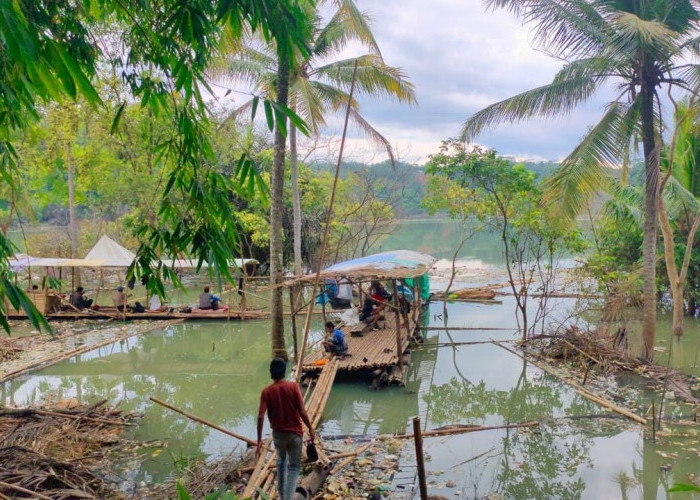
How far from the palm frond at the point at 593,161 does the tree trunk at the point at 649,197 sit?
0.23m

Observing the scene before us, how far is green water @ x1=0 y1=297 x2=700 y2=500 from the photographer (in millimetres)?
6355

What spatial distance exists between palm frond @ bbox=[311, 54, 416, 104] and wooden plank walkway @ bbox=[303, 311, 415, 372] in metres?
5.74

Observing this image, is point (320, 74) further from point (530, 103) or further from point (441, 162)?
point (530, 103)

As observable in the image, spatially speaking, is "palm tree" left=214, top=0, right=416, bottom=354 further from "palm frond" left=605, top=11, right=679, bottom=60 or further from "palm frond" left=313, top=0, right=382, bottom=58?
"palm frond" left=605, top=11, right=679, bottom=60

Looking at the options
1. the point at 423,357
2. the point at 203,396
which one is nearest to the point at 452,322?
the point at 423,357

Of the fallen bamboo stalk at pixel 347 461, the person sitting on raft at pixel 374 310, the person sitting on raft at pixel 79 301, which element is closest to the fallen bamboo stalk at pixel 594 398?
the person sitting on raft at pixel 374 310

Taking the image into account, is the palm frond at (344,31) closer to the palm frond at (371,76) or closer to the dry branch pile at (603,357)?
the palm frond at (371,76)

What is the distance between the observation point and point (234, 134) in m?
18.4

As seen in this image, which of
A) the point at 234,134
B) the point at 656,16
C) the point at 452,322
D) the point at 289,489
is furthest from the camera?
the point at 234,134

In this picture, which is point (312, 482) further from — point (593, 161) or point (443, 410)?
point (593, 161)

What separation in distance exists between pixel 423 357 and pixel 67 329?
9500 millimetres

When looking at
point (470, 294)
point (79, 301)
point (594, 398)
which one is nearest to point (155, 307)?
point (79, 301)

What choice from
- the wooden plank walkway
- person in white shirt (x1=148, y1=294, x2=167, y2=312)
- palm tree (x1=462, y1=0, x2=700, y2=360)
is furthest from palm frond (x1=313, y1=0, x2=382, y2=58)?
person in white shirt (x1=148, y1=294, x2=167, y2=312)

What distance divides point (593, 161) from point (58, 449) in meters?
9.06
